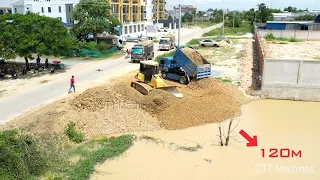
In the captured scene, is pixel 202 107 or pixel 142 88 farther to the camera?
pixel 142 88

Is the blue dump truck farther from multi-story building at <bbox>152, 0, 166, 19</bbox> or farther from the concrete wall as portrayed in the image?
multi-story building at <bbox>152, 0, 166, 19</bbox>

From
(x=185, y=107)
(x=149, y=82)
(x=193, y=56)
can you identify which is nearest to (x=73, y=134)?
(x=185, y=107)

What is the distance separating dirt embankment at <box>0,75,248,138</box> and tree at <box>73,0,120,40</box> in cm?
2133

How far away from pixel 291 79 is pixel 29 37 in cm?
1898

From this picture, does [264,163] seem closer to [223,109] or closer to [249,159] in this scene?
[249,159]

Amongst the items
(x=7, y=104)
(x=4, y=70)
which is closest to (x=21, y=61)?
(x=4, y=70)

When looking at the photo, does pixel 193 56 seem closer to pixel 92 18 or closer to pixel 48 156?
pixel 48 156

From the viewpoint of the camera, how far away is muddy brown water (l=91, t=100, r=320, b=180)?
1123cm

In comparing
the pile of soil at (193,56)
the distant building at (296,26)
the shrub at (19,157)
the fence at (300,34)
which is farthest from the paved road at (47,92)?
the distant building at (296,26)

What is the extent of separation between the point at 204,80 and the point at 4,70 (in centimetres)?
1599

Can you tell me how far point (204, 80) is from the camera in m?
21.1

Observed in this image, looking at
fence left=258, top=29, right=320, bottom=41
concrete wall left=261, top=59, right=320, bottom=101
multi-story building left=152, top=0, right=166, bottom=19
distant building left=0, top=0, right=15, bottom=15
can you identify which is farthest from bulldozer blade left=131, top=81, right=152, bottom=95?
multi-story building left=152, top=0, right=166, bottom=19

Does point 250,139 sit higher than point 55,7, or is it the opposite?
point 55,7

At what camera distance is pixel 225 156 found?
12586mm
